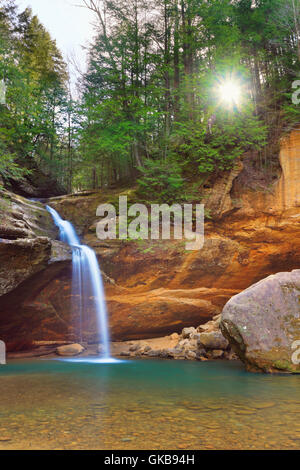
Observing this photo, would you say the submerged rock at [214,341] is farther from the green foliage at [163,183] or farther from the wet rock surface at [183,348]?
the green foliage at [163,183]

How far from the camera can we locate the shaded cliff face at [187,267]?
1189 cm

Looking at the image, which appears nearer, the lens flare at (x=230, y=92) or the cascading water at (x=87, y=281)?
the cascading water at (x=87, y=281)

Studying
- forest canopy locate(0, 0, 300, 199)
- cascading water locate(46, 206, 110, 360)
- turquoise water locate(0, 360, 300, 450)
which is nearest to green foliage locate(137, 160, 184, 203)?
forest canopy locate(0, 0, 300, 199)

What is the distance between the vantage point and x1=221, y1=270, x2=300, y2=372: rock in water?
7188 mm

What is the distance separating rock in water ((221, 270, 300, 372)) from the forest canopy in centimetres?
600

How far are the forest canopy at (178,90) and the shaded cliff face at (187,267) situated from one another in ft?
5.76

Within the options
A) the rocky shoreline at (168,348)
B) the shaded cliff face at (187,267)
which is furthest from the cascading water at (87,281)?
the rocky shoreline at (168,348)

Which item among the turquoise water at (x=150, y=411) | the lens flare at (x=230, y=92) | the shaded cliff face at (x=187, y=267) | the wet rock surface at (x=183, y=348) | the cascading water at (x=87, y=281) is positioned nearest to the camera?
the turquoise water at (x=150, y=411)

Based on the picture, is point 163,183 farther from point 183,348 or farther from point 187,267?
point 183,348

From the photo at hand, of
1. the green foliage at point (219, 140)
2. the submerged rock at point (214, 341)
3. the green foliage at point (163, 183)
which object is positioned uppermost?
the green foliage at point (219, 140)

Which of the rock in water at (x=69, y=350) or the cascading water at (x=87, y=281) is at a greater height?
the cascading water at (x=87, y=281)

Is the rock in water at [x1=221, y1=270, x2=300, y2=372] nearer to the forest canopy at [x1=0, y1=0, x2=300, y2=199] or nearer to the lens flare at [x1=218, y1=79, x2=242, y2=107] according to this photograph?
the forest canopy at [x1=0, y1=0, x2=300, y2=199]
